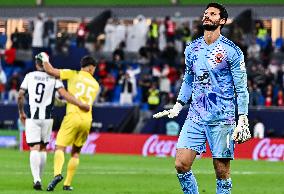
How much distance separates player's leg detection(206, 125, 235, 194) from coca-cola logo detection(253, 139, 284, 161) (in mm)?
19778

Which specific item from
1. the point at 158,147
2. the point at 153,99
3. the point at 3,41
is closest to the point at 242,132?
the point at 158,147

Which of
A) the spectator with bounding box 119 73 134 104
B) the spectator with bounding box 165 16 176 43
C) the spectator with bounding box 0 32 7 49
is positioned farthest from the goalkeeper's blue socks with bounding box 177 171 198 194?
the spectator with bounding box 0 32 7 49

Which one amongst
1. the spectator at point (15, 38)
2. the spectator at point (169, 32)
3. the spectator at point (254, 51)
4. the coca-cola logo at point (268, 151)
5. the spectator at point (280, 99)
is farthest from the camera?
the spectator at point (15, 38)

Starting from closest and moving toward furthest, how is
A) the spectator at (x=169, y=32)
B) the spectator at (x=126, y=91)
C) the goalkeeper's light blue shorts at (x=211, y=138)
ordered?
the goalkeeper's light blue shorts at (x=211, y=138)
the spectator at (x=126, y=91)
the spectator at (x=169, y=32)

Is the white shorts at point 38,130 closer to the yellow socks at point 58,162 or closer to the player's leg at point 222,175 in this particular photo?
the yellow socks at point 58,162

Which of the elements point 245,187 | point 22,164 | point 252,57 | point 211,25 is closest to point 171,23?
point 252,57

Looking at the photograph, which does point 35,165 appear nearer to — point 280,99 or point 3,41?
point 280,99

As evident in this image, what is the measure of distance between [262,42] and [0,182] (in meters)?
22.3

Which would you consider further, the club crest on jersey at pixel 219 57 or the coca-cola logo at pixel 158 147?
the coca-cola logo at pixel 158 147

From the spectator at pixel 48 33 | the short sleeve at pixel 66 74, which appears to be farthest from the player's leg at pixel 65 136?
the spectator at pixel 48 33

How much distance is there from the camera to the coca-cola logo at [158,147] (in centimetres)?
3397

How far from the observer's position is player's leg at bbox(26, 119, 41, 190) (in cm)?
1856

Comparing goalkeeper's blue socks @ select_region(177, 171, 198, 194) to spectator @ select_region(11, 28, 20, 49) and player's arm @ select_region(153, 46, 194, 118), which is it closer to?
player's arm @ select_region(153, 46, 194, 118)

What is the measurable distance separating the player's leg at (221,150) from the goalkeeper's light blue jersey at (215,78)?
0.36 ft
